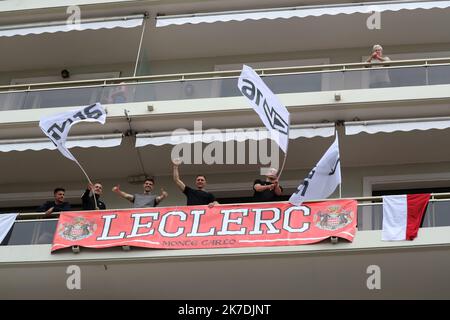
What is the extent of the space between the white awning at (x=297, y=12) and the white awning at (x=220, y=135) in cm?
279

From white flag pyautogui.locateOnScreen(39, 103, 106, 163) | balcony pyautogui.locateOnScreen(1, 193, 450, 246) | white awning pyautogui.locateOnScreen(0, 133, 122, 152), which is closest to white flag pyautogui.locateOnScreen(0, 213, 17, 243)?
balcony pyautogui.locateOnScreen(1, 193, 450, 246)

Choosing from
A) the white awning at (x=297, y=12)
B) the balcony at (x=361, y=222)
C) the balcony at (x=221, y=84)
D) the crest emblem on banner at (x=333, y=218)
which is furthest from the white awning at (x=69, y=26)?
the crest emblem on banner at (x=333, y=218)

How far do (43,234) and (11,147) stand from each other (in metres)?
2.73

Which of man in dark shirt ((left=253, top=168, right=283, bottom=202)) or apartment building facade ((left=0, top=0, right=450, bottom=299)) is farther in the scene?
man in dark shirt ((left=253, top=168, right=283, bottom=202))

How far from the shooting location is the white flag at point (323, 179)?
12.3 meters

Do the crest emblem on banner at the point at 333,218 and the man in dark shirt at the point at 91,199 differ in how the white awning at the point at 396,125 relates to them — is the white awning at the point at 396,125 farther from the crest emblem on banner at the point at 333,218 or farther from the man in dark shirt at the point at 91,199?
the man in dark shirt at the point at 91,199

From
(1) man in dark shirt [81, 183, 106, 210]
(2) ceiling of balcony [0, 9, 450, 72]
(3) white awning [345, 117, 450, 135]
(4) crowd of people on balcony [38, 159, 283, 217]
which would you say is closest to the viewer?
(4) crowd of people on balcony [38, 159, 283, 217]

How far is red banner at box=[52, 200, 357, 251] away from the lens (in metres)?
12.2

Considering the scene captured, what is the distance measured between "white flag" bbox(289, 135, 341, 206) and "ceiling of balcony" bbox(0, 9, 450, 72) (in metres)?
5.13

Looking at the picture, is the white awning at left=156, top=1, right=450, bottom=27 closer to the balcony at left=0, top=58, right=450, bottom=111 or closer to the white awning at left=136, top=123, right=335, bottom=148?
the balcony at left=0, top=58, right=450, bottom=111

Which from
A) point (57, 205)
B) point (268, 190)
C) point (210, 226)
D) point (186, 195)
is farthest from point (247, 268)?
point (57, 205)

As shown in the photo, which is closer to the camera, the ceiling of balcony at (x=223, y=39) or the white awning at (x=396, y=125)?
the white awning at (x=396, y=125)

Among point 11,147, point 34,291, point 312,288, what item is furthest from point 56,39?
point 312,288

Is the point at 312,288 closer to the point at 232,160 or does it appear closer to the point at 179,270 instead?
the point at 179,270
